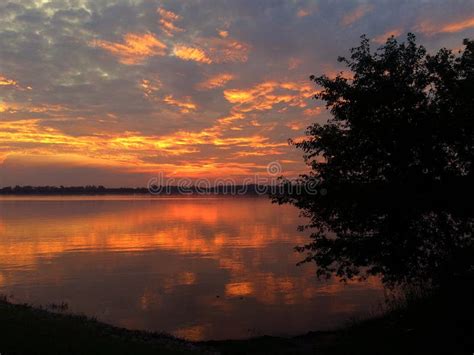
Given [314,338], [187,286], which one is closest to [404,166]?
[314,338]

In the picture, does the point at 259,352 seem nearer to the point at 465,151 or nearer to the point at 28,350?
the point at 28,350

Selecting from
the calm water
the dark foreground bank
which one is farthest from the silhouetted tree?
the calm water

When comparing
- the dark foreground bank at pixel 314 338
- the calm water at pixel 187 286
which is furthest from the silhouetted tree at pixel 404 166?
the calm water at pixel 187 286

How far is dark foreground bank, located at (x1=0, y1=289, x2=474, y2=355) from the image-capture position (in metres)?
12.6

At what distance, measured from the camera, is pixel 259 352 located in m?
16.1

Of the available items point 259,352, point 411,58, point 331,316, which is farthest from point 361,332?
point 411,58

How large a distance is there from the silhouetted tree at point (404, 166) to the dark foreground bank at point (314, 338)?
1453mm

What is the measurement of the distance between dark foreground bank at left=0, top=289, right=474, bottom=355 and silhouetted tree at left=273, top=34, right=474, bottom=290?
1.45m

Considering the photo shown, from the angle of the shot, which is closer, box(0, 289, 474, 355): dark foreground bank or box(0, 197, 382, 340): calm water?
box(0, 289, 474, 355): dark foreground bank

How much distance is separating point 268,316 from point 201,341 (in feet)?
16.2

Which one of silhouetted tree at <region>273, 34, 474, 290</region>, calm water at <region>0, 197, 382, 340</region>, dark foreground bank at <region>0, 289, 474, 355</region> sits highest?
silhouetted tree at <region>273, 34, 474, 290</region>

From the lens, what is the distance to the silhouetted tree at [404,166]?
44.6ft

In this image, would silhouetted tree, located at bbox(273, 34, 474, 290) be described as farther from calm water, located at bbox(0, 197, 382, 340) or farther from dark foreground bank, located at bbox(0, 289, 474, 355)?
calm water, located at bbox(0, 197, 382, 340)

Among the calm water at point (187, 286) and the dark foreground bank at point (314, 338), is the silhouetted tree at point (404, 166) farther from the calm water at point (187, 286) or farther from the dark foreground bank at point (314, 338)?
the calm water at point (187, 286)
